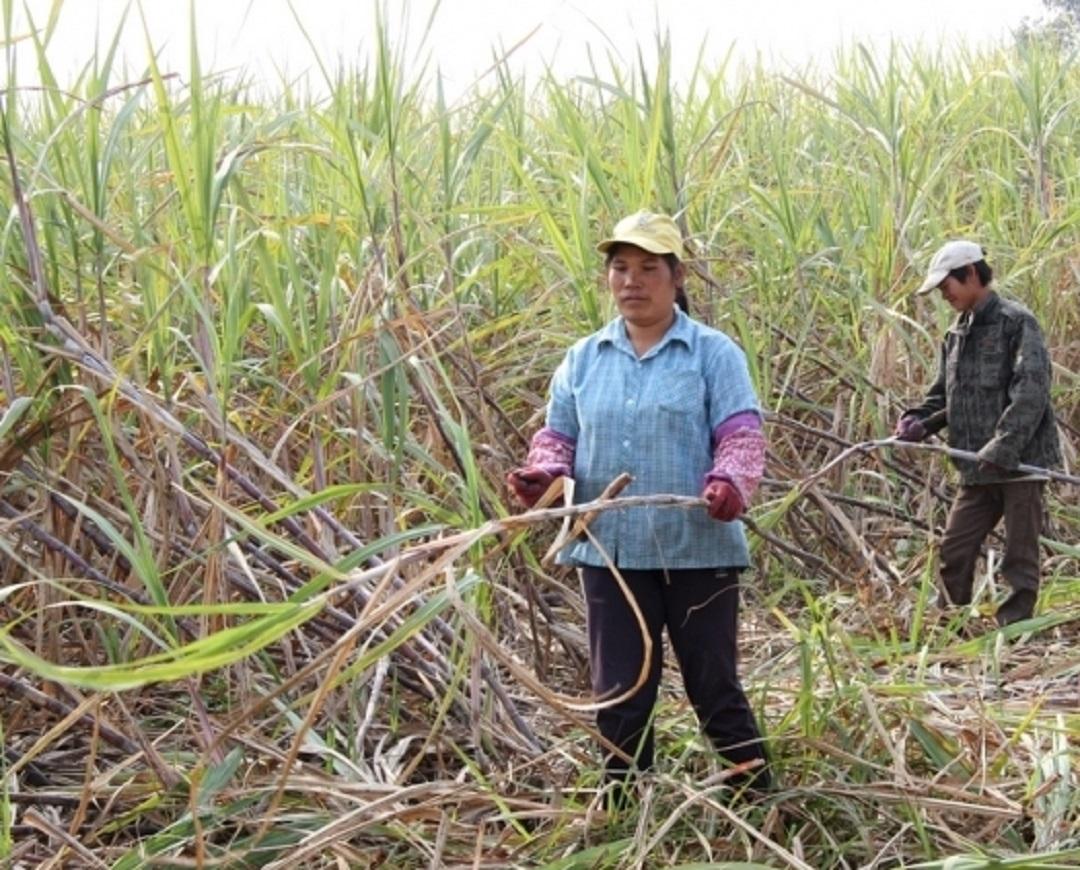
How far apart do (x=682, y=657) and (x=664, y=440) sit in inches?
13.7

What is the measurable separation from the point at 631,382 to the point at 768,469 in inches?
60.2

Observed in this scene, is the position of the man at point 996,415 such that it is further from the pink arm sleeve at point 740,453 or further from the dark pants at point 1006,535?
the pink arm sleeve at point 740,453

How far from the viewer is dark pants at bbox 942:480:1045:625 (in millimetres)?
3740

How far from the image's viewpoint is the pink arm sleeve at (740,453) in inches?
96.6

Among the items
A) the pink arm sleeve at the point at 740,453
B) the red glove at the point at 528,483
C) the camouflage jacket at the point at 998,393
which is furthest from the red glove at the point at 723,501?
the camouflage jacket at the point at 998,393

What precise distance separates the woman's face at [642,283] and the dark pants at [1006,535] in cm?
147

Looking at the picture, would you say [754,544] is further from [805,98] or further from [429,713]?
[805,98]

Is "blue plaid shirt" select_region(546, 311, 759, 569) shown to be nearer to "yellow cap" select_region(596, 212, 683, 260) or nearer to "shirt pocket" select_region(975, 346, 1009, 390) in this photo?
"yellow cap" select_region(596, 212, 683, 260)

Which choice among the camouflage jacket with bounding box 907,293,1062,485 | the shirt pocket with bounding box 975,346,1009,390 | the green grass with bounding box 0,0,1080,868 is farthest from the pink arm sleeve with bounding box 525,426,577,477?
the shirt pocket with bounding box 975,346,1009,390

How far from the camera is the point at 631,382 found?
8.61ft

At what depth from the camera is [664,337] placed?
8.66 ft

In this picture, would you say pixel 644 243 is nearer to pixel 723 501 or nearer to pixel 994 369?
pixel 723 501

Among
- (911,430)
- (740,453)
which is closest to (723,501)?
(740,453)

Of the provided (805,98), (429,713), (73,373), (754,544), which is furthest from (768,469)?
(805,98)
